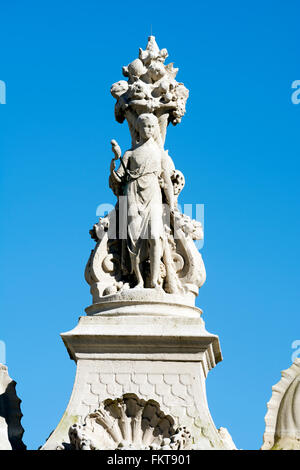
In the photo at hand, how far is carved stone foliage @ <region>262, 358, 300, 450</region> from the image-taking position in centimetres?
2183

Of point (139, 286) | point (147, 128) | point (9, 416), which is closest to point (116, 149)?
point (147, 128)

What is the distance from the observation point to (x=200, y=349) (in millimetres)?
21281

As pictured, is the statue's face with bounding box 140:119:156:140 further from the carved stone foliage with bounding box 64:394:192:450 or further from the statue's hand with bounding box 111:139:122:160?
the carved stone foliage with bounding box 64:394:192:450

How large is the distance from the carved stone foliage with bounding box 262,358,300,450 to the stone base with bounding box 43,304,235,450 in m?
0.75

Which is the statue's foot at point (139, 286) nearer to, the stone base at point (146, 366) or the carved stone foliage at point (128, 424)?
the stone base at point (146, 366)

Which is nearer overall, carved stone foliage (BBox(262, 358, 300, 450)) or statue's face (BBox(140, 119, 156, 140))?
carved stone foliage (BBox(262, 358, 300, 450))

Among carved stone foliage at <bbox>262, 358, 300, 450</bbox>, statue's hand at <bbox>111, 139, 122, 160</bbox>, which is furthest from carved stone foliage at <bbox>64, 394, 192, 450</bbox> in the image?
statue's hand at <bbox>111, 139, 122, 160</bbox>

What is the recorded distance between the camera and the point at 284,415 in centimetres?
2203

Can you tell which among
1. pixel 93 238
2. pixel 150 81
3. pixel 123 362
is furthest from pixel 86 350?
pixel 150 81

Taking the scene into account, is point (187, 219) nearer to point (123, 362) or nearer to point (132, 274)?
point (132, 274)

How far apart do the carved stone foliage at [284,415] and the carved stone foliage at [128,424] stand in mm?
1803

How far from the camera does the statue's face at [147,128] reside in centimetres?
2298

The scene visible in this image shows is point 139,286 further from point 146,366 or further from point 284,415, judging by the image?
point 284,415

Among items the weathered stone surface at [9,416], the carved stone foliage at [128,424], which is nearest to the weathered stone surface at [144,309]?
the carved stone foliage at [128,424]
